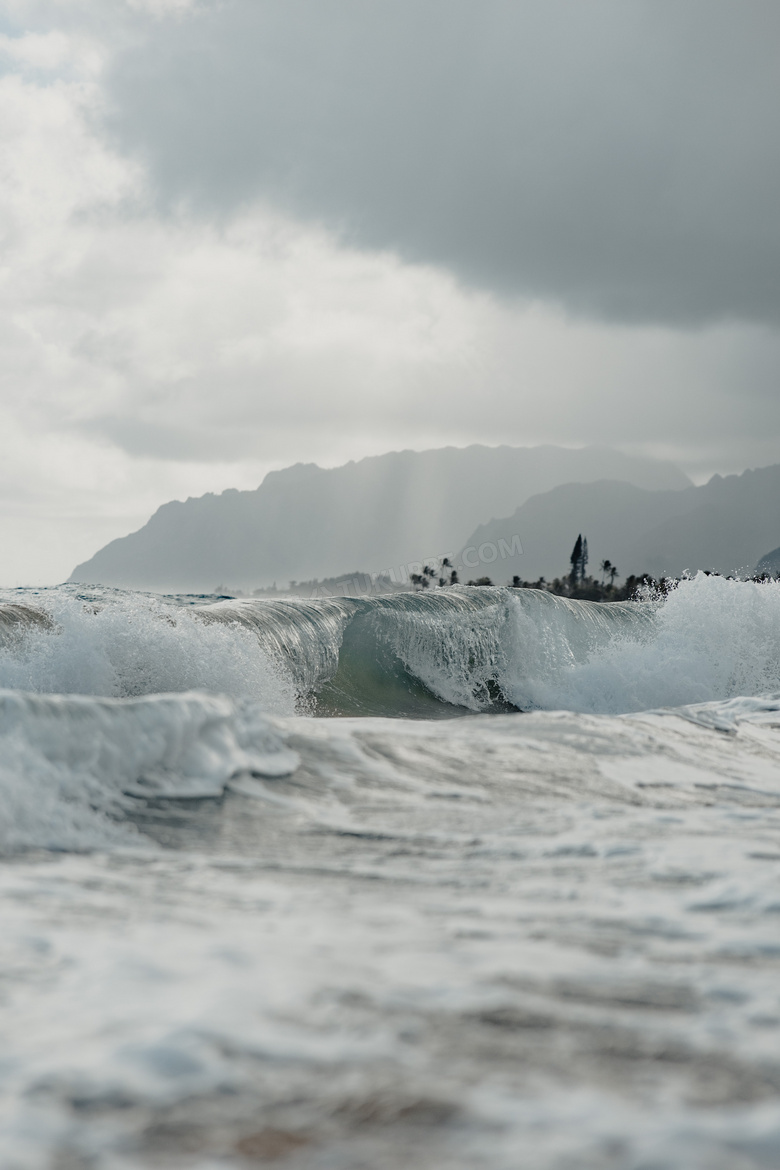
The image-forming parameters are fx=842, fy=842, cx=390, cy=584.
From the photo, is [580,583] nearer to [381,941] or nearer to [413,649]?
[413,649]

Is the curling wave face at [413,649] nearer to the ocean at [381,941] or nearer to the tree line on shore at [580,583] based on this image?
the ocean at [381,941]

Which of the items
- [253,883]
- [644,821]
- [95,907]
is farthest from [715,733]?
[95,907]

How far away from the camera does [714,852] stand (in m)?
3.79

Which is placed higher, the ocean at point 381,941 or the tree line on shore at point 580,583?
the tree line on shore at point 580,583

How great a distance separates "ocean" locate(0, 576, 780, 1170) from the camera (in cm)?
175


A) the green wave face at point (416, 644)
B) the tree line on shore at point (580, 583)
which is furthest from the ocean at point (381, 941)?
the tree line on shore at point (580, 583)

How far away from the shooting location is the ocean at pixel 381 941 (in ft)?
5.73

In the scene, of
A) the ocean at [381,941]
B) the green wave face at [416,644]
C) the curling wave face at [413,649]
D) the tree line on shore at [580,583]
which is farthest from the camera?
the tree line on shore at [580,583]

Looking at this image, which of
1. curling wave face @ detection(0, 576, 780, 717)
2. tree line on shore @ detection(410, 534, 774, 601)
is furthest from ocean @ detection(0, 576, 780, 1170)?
tree line on shore @ detection(410, 534, 774, 601)

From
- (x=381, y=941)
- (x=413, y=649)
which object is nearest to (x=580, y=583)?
(x=413, y=649)

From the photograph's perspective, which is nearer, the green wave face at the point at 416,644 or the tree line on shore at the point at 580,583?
the green wave face at the point at 416,644

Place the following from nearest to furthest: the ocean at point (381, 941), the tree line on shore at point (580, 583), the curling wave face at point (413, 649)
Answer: the ocean at point (381, 941), the curling wave face at point (413, 649), the tree line on shore at point (580, 583)

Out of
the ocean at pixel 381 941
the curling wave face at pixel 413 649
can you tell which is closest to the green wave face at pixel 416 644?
the curling wave face at pixel 413 649

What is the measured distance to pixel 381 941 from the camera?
2664 millimetres
